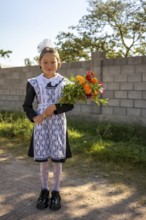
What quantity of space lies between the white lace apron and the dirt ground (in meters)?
0.52

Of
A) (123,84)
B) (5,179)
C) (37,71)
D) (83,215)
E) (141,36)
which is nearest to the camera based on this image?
(83,215)

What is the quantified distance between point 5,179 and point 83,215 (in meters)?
1.46

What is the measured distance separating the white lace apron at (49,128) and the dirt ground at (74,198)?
52 cm

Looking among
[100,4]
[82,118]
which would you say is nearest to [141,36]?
[100,4]

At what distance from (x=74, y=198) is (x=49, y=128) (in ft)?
2.82

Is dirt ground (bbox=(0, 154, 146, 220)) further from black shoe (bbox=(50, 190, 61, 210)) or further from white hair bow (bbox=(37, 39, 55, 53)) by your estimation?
white hair bow (bbox=(37, 39, 55, 53))

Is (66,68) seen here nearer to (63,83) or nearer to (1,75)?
(1,75)

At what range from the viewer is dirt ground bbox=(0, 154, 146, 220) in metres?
2.77

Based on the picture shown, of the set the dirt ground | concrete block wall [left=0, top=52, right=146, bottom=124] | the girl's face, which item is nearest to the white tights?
the dirt ground

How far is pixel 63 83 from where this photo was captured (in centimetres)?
292

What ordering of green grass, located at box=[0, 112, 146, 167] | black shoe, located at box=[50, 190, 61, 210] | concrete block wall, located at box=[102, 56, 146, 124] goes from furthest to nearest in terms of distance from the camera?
concrete block wall, located at box=[102, 56, 146, 124] < green grass, located at box=[0, 112, 146, 167] < black shoe, located at box=[50, 190, 61, 210]

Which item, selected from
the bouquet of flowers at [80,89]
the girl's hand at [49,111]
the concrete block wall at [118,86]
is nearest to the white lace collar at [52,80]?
the bouquet of flowers at [80,89]

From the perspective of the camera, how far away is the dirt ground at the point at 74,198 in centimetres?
277

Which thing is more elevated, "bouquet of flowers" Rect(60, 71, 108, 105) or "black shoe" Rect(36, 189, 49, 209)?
"bouquet of flowers" Rect(60, 71, 108, 105)
